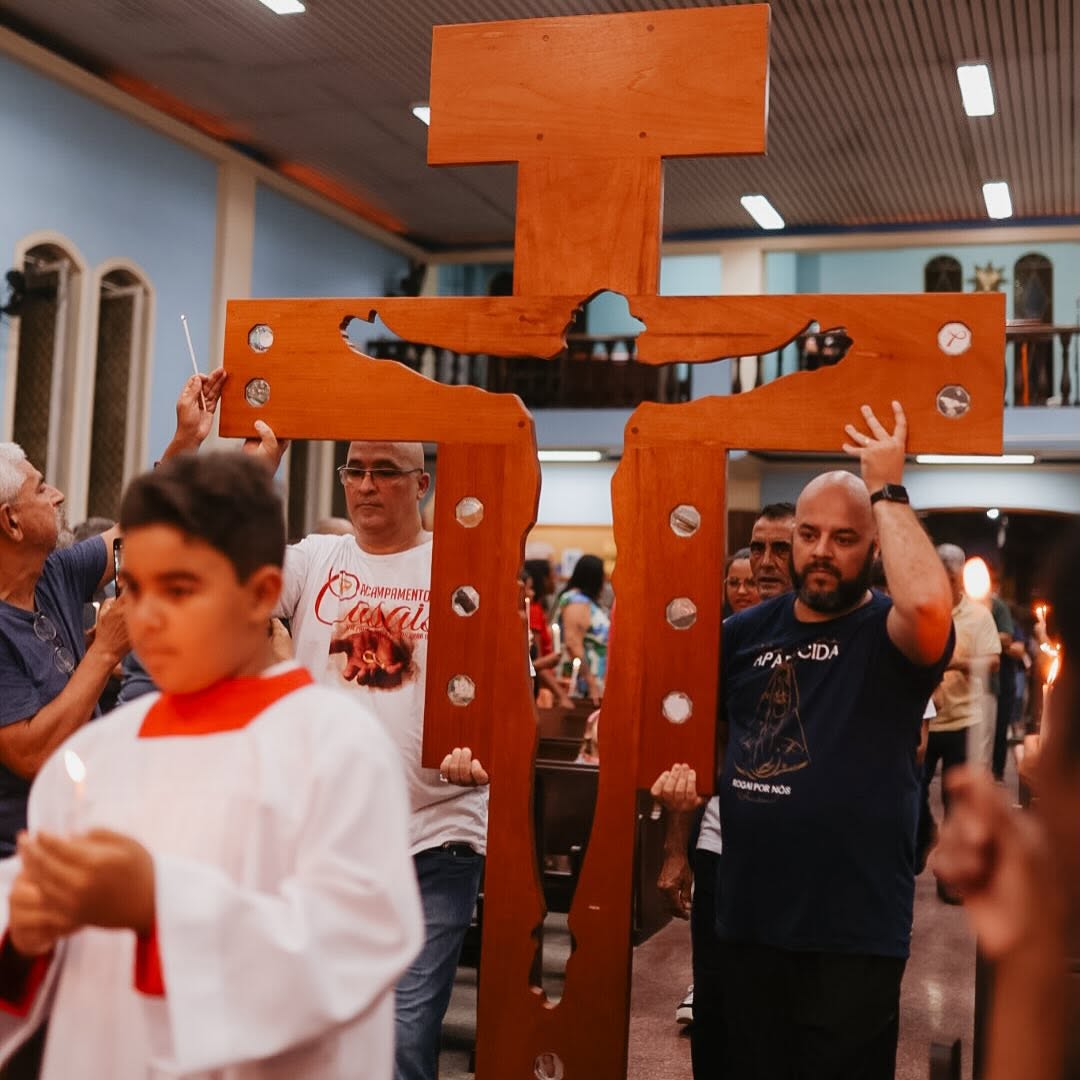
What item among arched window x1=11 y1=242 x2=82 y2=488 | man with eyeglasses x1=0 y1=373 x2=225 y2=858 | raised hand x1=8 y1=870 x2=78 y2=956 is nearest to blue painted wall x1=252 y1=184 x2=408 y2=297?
arched window x1=11 y1=242 x2=82 y2=488

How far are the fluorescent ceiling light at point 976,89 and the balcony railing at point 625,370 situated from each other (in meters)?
3.22

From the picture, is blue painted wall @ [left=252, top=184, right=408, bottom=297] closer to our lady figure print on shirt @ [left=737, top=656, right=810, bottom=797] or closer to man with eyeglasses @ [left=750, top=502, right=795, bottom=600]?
man with eyeglasses @ [left=750, top=502, right=795, bottom=600]

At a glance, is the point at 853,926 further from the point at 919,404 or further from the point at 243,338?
the point at 243,338

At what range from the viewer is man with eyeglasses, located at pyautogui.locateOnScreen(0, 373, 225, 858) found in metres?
2.86

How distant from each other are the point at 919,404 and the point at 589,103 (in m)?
0.95

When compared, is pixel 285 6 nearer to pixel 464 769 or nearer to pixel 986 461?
pixel 464 769

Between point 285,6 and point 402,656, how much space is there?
7.85 m

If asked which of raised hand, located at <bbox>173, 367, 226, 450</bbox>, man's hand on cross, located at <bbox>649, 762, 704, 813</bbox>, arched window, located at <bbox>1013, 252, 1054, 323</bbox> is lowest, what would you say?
man's hand on cross, located at <bbox>649, 762, 704, 813</bbox>

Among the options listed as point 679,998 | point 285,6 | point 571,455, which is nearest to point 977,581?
point 679,998

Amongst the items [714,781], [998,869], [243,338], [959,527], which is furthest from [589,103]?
[959,527]

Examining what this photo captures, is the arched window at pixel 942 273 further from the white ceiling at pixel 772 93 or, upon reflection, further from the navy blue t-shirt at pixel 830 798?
the navy blue t-shirt at pixel 830 798

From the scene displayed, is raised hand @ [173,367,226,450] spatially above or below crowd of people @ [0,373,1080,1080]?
above

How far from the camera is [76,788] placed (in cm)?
155

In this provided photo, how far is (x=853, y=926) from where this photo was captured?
111 inches
